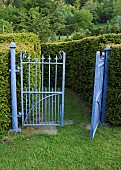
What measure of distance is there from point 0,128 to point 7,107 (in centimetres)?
38

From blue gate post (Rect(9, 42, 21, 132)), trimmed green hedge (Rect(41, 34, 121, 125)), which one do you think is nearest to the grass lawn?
blue gate post (Rect(9, 42, 21, 132))

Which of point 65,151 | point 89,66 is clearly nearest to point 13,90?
point 65,151

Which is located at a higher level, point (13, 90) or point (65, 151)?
point (13, 90)

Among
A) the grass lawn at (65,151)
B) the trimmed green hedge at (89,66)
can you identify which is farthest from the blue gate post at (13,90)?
the trimmed green hedge at (89,66)

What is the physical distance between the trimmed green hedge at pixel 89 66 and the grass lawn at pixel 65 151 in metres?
0.52

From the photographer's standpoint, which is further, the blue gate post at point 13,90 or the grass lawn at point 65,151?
the blue gate post at point 13,90

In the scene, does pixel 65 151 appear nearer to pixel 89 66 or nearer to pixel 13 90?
pixel 13 90

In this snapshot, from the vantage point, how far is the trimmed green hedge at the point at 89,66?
4.11 meters

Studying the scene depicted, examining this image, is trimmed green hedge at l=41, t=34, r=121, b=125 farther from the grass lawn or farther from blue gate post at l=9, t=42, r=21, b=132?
blue gate post at l=9, t=42, r=21, b=132

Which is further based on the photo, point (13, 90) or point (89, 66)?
point (89, 66)

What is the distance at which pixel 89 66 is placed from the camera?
557 centimetres

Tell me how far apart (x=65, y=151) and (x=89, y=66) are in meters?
2.79

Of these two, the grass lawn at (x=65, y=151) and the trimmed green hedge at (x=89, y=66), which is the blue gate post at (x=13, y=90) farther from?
the trimmed green hedge at (x=89, y=66)

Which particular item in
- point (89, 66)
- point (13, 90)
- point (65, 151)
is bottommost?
point (65, 151)
